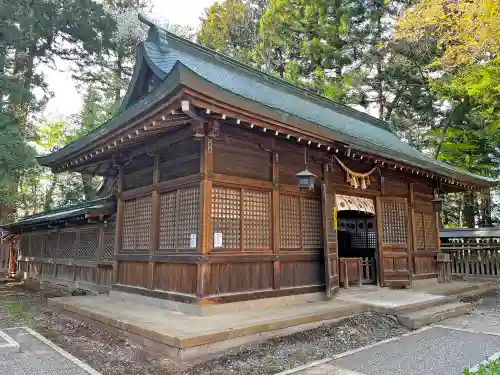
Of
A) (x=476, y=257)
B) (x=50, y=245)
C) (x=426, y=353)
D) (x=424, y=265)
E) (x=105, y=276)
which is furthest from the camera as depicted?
(x=50, y=245)

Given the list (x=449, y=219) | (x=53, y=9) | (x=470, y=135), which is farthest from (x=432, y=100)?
(x=53, y=9)

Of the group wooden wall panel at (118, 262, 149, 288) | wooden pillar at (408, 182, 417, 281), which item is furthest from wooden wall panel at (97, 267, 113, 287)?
wooden pillar at (408, 182, 417, 281)

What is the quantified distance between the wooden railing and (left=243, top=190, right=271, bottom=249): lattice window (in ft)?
32.3

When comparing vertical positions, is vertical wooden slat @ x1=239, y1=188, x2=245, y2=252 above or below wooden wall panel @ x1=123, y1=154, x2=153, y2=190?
below

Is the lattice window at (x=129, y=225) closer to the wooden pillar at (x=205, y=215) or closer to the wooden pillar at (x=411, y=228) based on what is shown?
the wooden pillar at (x=205, y=215)

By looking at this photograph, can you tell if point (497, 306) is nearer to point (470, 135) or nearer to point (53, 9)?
point (470, 135)

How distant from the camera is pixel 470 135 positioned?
59.2ft

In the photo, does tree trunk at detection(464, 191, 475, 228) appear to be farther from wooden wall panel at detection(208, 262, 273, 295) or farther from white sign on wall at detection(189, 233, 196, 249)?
white sign on wall at detection(189, 233, 196, 249)

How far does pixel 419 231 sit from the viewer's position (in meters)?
10.3

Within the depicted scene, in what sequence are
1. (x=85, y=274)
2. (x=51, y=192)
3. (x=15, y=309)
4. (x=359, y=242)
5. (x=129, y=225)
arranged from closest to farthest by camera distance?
(x=129, y=225) < (x=15, y=309) < (x=85, y=274) < (x=359, y=242) < (x=51, y=192)

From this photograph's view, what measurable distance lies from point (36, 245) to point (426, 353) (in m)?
14.6

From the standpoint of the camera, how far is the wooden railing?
488 inches

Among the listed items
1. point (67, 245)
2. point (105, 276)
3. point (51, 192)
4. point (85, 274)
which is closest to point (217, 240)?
point (105, 276)

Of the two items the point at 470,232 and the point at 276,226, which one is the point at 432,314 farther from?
the point at 470,232
